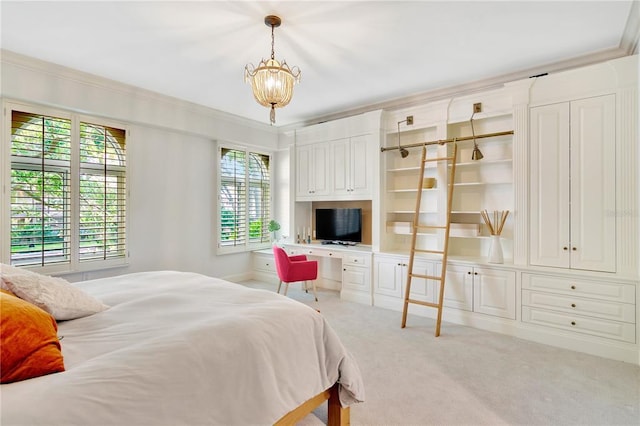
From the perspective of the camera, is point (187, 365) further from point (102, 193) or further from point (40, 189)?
point (102, 193)

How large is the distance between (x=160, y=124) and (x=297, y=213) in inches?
96.6

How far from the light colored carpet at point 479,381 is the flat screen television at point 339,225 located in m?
1.70

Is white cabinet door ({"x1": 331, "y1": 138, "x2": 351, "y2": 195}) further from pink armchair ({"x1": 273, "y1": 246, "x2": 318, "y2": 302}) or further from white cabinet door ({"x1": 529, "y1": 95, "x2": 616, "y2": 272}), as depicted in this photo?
white cabinet door ({"x1": 529, "y1": 95, "x2": 616, "y2": 272})

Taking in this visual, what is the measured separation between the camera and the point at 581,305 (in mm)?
2932

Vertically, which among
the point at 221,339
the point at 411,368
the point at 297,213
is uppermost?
the point at 297,213

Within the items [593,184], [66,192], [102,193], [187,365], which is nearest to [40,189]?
[66,192]

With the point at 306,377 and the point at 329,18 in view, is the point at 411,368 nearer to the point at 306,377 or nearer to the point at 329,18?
the point at 306,377

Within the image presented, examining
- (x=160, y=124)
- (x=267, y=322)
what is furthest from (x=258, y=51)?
(x=267, y=322)

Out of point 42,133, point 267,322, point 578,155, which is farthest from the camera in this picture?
point 42,133

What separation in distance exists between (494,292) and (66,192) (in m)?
4.70

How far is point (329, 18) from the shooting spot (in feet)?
8.29

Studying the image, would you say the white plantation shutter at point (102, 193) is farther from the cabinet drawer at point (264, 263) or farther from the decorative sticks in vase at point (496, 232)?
the decorative sticks in vase at point (496, 232)

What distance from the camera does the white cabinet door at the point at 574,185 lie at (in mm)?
2904

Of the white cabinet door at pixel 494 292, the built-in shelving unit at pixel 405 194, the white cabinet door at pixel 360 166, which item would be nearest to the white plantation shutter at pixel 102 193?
the white cabinet door at pixel 360 166
